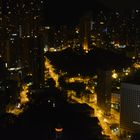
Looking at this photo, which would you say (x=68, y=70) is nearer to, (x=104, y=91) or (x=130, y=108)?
(x=104, y=91)

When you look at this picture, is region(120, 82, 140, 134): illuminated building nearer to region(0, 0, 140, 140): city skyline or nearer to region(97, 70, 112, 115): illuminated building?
region(0, 0, 140, 140): city skyline

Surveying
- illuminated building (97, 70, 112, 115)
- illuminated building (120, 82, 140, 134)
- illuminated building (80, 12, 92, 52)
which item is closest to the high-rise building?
illuminated building (80, 12, 92, 52)

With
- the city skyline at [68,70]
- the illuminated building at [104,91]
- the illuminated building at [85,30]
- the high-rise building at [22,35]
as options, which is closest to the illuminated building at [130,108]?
the city skyline at [68,70]

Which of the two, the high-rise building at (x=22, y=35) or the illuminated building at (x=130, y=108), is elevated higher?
the high-rise building at (x=22, y=35)

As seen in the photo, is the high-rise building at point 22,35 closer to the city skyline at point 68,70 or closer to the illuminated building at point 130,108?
the city skyline at point 68,70

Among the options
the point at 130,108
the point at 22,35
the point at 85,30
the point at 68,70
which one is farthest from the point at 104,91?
the point at 85,30
